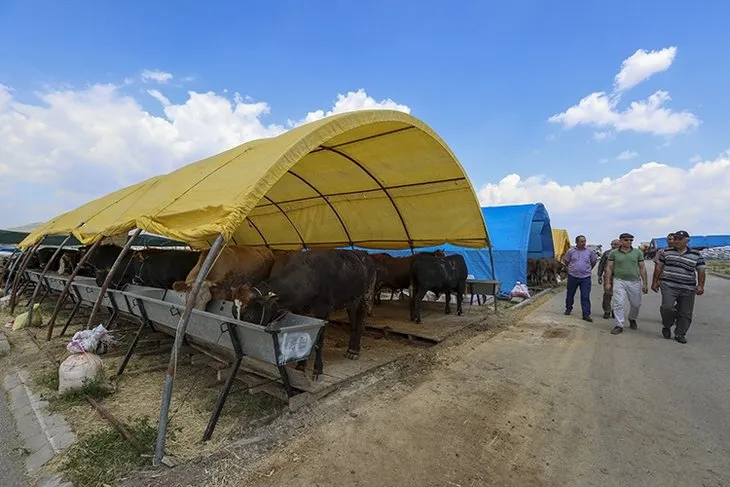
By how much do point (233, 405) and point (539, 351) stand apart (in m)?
4.52

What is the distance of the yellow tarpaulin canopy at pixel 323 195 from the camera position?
3783 mm

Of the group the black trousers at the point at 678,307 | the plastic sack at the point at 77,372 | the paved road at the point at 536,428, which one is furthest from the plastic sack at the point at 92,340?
the black trousers at the point at 678,307

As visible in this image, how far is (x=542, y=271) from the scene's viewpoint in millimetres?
16062

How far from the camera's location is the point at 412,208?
848 cm

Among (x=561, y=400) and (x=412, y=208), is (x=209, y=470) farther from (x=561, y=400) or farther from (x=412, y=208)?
(x=412, y=208)

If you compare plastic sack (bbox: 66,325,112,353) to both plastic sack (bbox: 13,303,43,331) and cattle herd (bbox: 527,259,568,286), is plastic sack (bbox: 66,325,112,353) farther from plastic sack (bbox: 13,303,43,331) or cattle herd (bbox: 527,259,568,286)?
cattle herd (bbox: 527,259,568,286)

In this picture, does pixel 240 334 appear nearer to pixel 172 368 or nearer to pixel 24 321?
pixel 172 368

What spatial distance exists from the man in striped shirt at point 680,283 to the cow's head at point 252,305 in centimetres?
640

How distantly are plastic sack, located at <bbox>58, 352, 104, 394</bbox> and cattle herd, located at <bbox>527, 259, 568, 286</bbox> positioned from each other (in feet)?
49.7

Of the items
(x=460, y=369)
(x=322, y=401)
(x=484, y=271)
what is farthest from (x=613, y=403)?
(x=484, y=271)

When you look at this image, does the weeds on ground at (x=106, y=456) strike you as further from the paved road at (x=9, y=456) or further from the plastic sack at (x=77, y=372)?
the plastic sack at (x=77, y=372)

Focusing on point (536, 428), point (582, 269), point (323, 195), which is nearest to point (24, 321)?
point (323, 195)

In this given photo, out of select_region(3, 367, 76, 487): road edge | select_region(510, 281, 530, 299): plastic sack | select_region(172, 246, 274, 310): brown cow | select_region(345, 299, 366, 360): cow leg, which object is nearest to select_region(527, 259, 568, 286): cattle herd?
select_region(510, 281, 530, 299): plastic sack

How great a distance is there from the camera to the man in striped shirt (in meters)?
5.95
